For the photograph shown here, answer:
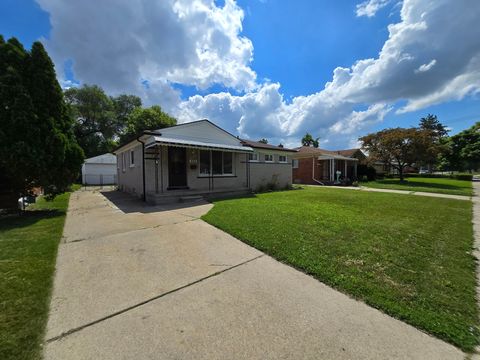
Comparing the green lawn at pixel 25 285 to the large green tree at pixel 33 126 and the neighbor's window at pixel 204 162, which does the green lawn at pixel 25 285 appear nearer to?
the large green tree at pixel 33 126

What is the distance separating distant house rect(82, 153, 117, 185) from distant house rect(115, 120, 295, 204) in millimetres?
10411

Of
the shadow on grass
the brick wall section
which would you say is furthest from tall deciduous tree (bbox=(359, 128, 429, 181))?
the shadow on grass

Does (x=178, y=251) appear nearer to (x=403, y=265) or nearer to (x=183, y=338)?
(x=183, y=338)

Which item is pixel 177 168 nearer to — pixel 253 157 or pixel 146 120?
pixel 253 157

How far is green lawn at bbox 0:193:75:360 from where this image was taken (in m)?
1.91

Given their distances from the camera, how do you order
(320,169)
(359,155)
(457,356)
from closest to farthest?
(457,356), (320,169), (359,155)

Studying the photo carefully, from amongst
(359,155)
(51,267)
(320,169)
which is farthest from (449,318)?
(359,155)

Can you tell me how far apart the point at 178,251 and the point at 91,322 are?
6.49 feet

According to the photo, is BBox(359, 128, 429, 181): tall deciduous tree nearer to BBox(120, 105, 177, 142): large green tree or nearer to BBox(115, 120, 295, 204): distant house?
BBox(115, 120, 295, 204): distant house

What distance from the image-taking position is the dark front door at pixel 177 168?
10.9m

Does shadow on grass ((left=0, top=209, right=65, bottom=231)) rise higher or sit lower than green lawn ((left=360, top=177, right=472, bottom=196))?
lower

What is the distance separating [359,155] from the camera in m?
31.0

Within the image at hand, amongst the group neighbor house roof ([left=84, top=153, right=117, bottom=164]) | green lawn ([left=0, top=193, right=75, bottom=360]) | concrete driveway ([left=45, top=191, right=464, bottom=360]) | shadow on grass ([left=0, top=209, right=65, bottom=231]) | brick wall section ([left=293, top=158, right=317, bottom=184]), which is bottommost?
concrete driveway ([left=45, top=191, right=464, bottom=360])

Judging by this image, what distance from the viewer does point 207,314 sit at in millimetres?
2371
